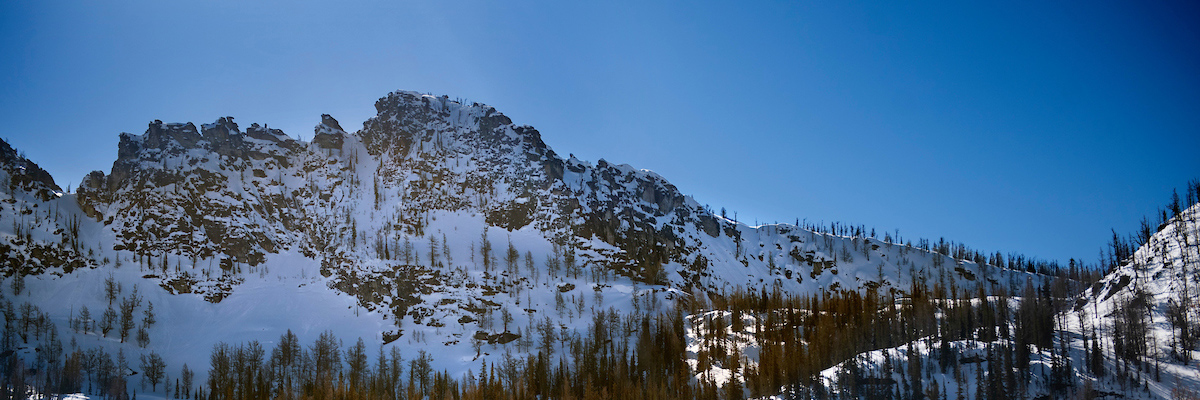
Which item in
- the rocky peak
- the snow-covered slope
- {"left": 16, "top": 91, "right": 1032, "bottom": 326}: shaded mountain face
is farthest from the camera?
{"left": 16, "top": 91, "right": 1032, "bottom": 326}: shaded mountain face

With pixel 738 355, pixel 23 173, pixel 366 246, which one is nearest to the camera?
pixel 738 355

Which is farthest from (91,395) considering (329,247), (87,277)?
(329,247)

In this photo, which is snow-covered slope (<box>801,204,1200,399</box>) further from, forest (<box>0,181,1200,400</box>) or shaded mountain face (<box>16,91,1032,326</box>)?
shaded mountain face (<box>16,91,1032,326</box>)

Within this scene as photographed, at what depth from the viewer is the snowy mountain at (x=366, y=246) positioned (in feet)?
396

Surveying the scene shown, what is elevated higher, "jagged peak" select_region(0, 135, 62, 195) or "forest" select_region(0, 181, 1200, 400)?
Answer: "jagged peak" select_region(0, 135, 62, 195)

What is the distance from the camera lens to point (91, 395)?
299 ft

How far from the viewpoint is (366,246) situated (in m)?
152

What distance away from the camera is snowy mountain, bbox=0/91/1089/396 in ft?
396

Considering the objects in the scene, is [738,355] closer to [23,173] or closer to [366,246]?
[366,246]

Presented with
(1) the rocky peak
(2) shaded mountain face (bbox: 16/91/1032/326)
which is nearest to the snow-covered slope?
(2) shaded mountain face (bbox: 16/91/1032/326)

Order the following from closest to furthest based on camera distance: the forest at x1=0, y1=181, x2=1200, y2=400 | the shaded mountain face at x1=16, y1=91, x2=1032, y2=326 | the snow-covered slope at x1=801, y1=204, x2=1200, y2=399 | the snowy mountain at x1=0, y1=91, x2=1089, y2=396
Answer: the snow-covered slope at x1=801, y1=204, x2=1200, y2=399 < the forest at x1=0, y1=181, x2=1200, y2=400 < the snowy mountain at x1=0, y1=91, x2=1089, y2=396 < the shaded mountain face at x1=16, y1=91, x2=1032, y2=326

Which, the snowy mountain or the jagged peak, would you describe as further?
the jagged peak

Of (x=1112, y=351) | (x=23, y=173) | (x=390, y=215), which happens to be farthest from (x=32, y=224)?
(x=1112, y=351)

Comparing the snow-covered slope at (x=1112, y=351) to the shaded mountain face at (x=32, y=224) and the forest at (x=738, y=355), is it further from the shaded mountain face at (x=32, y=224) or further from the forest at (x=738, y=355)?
the shaded mountain face at (x=32, y=224)
